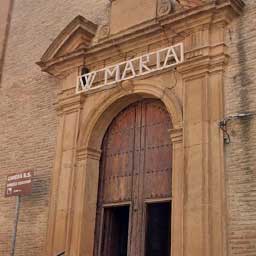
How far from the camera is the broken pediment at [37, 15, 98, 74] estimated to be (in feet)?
31.6

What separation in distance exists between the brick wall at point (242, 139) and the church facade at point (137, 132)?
0.05 ft

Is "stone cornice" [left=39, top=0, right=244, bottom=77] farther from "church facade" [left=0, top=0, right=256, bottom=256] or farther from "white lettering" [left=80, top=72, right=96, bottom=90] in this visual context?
"white lettering" [left=80, top=72, right=96, bottom=90]

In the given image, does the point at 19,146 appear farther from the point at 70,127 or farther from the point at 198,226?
the point at 198,226

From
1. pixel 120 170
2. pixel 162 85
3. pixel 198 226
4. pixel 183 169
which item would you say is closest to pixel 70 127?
pixel 120 170

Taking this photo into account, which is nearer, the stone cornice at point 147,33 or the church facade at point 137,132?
the church facade at point 137,132

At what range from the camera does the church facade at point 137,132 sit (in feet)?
23.5

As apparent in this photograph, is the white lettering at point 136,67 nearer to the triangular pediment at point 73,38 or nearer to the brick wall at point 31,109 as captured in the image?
the triangular pediment at point 73,38

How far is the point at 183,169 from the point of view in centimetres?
753

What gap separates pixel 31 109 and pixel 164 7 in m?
3.57

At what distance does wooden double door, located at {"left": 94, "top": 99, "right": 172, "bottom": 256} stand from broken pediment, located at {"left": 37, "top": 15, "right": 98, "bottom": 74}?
162 centimetres

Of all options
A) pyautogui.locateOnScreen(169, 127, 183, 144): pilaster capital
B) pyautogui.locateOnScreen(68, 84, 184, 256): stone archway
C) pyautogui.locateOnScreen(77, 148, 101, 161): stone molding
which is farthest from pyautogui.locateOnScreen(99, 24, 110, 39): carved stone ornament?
pyautogui.locateOnScreen(169, 127, 183, 144): pilaster capital

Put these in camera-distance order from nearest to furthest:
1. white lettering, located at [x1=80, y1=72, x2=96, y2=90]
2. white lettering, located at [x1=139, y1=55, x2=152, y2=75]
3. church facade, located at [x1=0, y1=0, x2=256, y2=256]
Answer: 1. church facade, located at [x1=0, y1=0, x2=256, y2=256]
2. white lettering, located at [x1=139, y1=55, x2=152, y2=75]
3. white lettering, located at [x1=80, y1=72, x2=96, y2=90]

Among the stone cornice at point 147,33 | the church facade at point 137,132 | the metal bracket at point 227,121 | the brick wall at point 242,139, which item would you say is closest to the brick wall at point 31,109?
the church facade at point 137,132

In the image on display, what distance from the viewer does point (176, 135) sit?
7.88 metres
